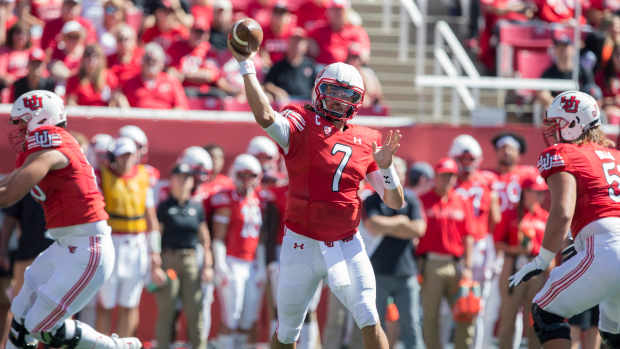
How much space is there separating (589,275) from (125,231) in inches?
181

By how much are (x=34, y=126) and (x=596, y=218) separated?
12.7ft

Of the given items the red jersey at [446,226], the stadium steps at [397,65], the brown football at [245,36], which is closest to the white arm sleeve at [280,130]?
the brown football at [245,36]

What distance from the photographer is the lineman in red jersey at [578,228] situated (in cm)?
633

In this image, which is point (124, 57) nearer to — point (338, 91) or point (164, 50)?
point (164, 50)

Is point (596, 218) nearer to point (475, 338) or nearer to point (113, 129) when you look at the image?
point (475, 338)

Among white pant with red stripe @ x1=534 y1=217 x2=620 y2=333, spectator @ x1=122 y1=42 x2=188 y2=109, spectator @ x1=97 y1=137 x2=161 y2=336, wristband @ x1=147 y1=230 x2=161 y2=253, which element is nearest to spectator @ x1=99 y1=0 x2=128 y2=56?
spectator @ x1=122 y1=42 x2=188 y2=109

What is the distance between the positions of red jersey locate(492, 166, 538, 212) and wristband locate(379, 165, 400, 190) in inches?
138

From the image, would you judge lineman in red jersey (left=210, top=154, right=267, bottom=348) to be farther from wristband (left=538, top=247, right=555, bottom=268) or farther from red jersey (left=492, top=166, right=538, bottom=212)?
wristband (left=538, top=247, right=555, bottom=268)

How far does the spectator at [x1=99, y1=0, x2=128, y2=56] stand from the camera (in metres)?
11.7

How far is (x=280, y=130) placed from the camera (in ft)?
20.6

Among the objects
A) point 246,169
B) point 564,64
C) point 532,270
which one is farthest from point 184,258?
point 564,64

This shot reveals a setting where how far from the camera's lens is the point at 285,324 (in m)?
6.55

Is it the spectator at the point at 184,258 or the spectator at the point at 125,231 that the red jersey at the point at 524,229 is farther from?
the spectator at the point at 125,231

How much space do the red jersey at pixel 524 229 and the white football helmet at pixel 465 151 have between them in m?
0.62
